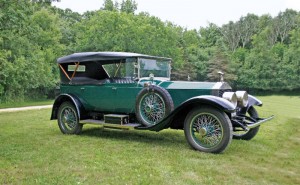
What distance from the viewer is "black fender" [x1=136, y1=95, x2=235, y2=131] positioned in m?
5.54

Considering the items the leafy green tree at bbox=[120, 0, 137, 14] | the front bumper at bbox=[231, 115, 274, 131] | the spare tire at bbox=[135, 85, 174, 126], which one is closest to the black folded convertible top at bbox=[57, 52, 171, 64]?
the spare tire at bbox=[135, 85, 174, 126]

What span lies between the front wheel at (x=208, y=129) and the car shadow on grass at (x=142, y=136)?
0.79 metres

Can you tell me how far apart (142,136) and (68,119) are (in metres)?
1.93

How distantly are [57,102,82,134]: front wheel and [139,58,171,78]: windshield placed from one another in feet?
6.63

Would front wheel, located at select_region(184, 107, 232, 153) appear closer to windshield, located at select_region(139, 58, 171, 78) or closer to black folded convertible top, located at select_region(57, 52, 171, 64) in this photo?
windshield, located at select_region(139, 58, 171, 78)

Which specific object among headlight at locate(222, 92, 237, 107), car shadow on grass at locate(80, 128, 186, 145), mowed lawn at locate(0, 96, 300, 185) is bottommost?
car shadow on grass at locate(80, 128, 186, 145)

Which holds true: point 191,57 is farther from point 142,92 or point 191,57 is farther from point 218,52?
point 142,92

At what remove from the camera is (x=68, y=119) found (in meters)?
7.91

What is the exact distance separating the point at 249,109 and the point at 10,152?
510 cm

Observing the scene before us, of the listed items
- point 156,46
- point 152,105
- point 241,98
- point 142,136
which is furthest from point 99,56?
point 156,46

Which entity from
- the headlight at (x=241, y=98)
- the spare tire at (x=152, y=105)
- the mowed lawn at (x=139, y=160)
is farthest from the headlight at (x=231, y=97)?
the spare tire at (x=152, y=105)

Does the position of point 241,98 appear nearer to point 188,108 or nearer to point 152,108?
point 188,108

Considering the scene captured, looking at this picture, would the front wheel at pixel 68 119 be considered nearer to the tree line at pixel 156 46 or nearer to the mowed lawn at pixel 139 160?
the mowed lawn at pixel 139 160

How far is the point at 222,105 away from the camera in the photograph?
18.1 ft
